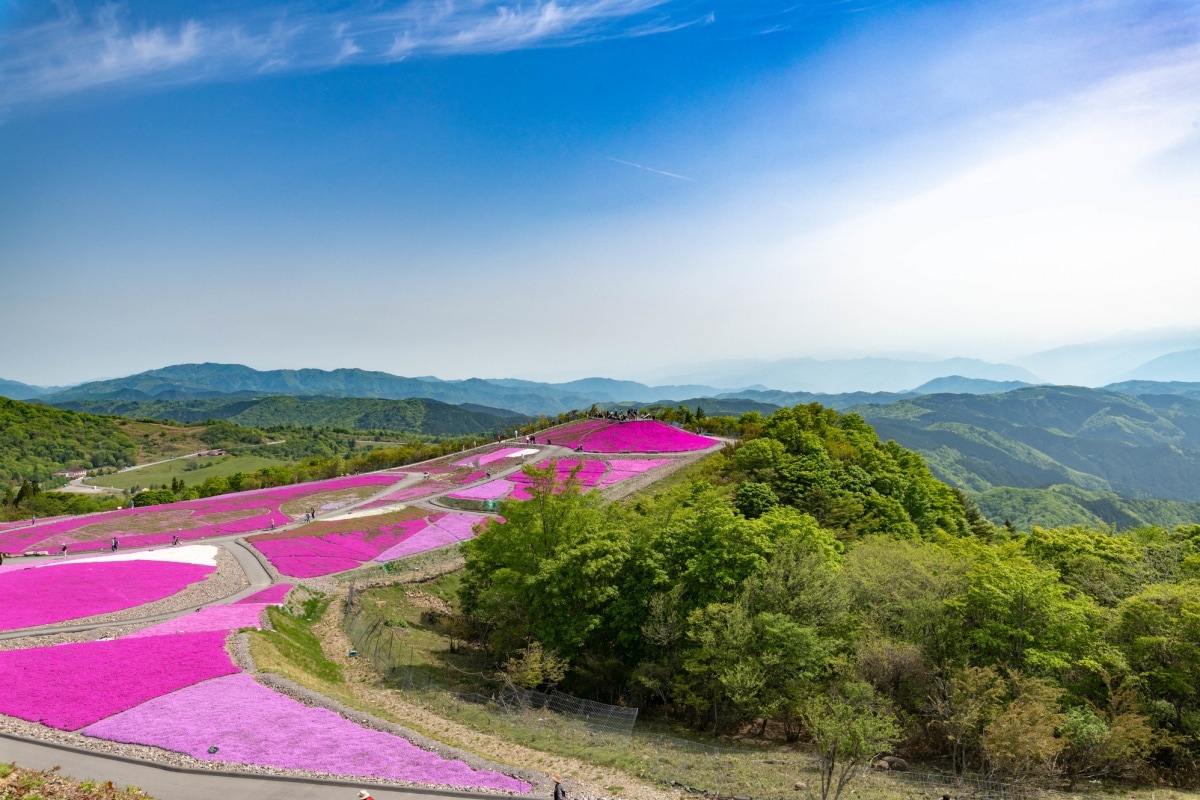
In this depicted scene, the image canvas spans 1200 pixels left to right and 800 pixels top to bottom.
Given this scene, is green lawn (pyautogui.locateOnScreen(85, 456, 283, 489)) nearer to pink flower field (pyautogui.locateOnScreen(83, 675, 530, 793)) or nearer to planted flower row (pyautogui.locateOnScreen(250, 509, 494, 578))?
planted flower row (pyautogui.locateOnScreen(250, 509, 494, 578))

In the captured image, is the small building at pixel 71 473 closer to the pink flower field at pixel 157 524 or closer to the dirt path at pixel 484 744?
the pink flower field at pixel 157 524

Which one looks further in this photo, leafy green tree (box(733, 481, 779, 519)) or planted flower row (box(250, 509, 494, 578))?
leafy green tree (box(733, 481, 779, 519))

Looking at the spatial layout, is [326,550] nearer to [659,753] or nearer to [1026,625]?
[659,753]

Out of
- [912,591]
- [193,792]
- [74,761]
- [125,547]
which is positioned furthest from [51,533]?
[912,591]

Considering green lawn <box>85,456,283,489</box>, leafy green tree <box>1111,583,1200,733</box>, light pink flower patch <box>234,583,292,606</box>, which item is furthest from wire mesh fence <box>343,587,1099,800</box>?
green lawn <box>85,456,283,489</box>

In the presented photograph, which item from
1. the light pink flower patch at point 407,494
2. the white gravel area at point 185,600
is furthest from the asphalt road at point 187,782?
the light pink flower patch at point 407,494

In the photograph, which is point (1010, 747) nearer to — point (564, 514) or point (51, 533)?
point (564, 514)
